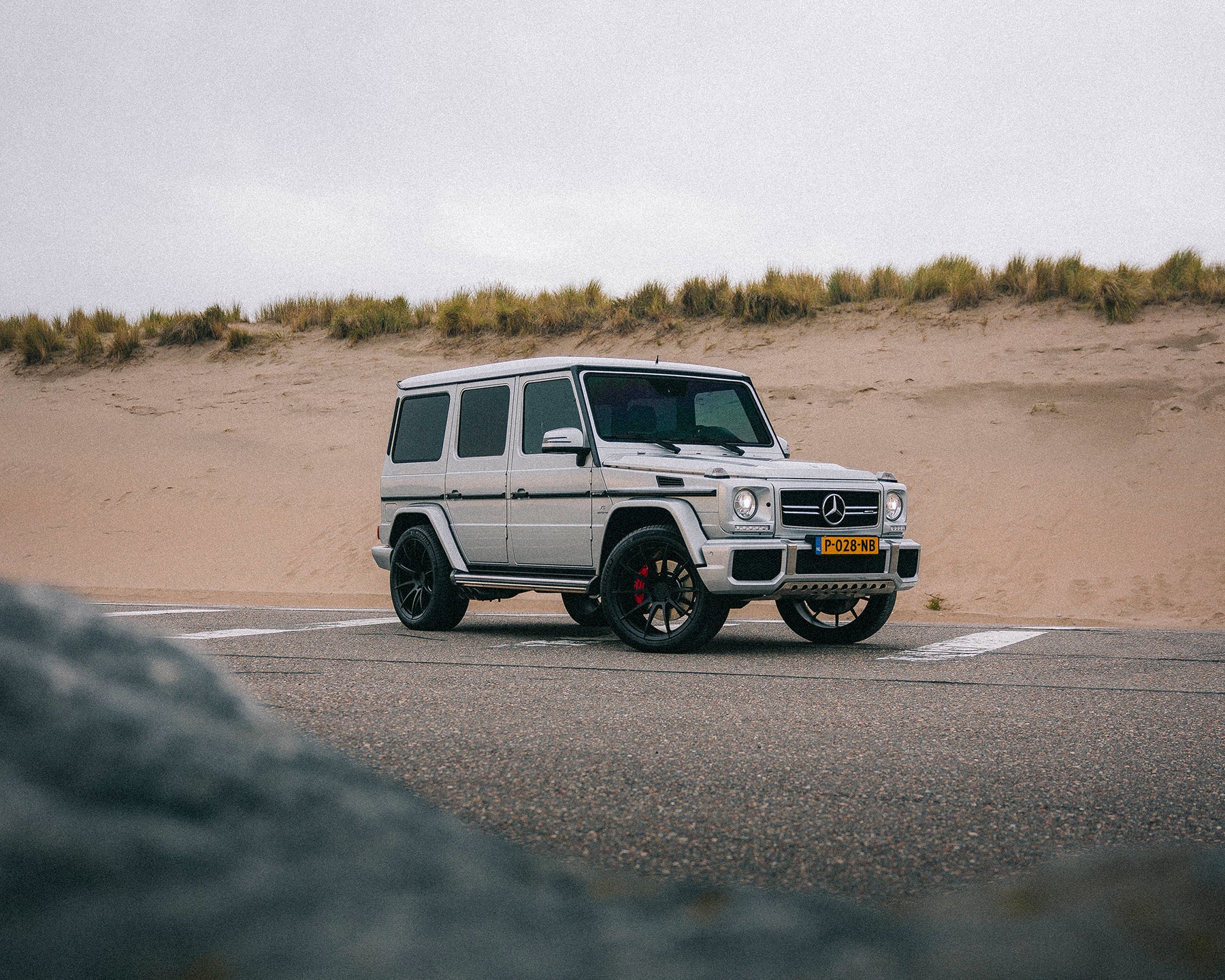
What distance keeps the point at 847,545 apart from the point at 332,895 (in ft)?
29.3

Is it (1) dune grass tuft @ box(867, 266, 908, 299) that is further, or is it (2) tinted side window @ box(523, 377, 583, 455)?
(1) dune grass tuft @ box(867, 266, 908, 299)

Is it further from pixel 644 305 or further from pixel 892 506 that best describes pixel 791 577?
pixel 644 305

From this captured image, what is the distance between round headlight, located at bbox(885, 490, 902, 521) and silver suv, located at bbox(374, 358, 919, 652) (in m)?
0.01

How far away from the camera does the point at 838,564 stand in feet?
31.0

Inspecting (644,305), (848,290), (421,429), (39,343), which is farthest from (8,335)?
(421,429)

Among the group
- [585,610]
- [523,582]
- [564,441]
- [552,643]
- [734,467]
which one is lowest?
[585,610]

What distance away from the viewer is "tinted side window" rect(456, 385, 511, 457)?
10969 mm

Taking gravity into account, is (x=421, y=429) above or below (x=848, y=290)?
below

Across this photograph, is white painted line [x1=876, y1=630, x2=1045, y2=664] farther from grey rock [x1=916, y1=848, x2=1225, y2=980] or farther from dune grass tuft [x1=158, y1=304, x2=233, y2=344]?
dune grass tuft [x1=158, y1=304, x2=233, y2=344]

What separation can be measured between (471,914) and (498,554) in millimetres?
10005

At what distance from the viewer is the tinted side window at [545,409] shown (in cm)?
1051

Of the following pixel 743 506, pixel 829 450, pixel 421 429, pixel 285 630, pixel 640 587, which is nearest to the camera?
pixel 743 506

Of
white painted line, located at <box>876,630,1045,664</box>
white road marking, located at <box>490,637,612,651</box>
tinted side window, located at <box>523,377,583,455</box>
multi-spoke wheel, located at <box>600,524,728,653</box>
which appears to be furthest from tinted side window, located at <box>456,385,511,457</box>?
white painted line, located at <box>876,630,1045,664</box>

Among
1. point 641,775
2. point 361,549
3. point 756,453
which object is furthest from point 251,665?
point 361,549
